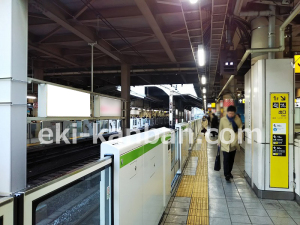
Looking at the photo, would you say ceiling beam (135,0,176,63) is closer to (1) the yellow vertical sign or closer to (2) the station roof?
(2) the station roof

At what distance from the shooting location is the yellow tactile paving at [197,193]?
3.54m

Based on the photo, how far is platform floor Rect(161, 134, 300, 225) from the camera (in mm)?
3478

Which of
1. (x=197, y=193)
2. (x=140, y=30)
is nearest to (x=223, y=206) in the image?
(x=197, y=193)

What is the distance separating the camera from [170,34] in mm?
8938

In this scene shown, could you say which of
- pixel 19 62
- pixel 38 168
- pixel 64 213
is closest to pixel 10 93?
pixel 19 62

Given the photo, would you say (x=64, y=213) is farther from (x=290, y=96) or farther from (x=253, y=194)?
(x=290, y=96)

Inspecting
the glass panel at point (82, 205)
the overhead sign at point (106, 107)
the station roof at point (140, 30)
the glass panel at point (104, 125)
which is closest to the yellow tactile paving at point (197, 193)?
the glass panel at point (82, 205)

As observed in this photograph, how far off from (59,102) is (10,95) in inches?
→ 47.8

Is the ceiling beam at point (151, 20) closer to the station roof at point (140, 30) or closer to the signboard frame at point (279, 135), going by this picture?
the station roof at point (140, 30)

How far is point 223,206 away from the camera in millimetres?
4000

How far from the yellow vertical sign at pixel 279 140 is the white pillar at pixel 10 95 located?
4.03 m

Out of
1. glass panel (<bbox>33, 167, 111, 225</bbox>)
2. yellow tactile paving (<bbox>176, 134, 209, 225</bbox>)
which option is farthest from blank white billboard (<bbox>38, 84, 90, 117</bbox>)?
yellow tactile paving (<bbox>176, 134, 209, 225</bbox>)

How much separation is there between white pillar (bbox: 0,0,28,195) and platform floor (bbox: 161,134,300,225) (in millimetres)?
2169

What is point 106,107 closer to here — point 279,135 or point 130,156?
point 279,135
